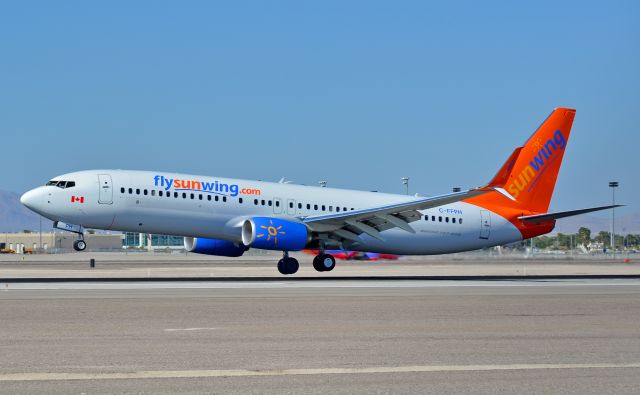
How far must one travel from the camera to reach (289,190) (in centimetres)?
4712

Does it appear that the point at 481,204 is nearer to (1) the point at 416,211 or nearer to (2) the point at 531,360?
(1) the point at 416,211

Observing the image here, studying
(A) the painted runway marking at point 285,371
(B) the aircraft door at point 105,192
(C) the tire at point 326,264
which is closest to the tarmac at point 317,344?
(A) the painted runway marking at point 285,371

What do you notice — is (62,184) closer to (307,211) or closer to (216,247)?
(216,247)

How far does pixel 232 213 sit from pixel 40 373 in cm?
3209

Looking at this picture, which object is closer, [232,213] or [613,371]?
[613,371]

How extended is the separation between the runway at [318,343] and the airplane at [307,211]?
14.7 m

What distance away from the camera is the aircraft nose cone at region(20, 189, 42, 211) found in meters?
43.2

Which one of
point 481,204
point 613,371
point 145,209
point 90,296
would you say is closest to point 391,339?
point 613,371

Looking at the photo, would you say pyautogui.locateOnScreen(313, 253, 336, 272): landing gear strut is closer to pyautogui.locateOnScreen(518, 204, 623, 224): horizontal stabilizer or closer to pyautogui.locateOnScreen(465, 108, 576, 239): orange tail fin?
pyautogui.locateOnScreen(465, 108, 576, 239): orange tail fin

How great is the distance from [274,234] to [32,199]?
11570 mm

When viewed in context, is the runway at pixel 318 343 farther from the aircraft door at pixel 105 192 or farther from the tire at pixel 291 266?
the tire at pixel 291 266

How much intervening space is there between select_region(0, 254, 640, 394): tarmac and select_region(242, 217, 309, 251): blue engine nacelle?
1408 cm

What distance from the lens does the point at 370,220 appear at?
45562mm

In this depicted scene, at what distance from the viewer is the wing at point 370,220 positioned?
144ft
